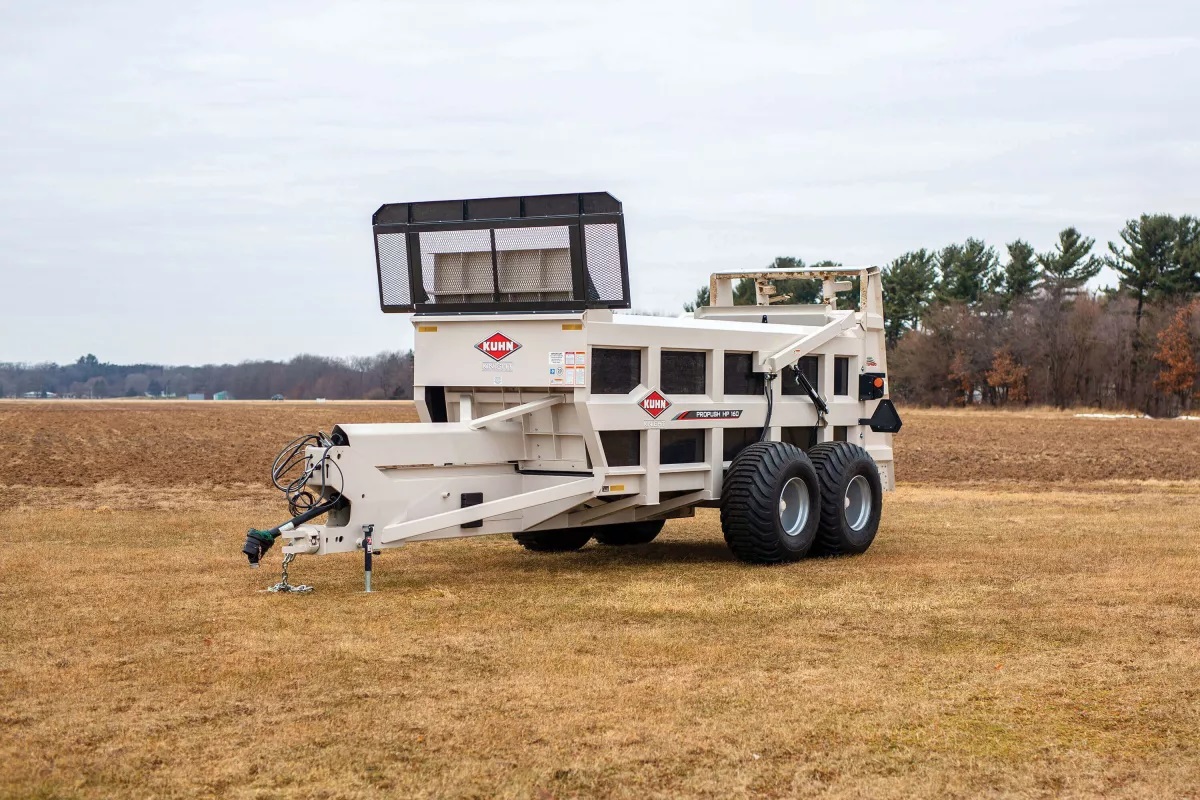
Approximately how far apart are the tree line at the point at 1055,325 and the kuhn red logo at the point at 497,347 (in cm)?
6719

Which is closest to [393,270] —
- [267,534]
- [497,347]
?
[497,347]

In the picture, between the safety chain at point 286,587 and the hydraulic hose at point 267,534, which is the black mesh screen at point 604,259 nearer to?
the hydraulic hose at point 267,534

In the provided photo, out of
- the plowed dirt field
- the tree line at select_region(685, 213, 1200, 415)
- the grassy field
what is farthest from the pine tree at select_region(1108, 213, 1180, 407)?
the grassy field

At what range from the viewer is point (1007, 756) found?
6.05m

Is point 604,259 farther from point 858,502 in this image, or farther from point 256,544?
point 858,502

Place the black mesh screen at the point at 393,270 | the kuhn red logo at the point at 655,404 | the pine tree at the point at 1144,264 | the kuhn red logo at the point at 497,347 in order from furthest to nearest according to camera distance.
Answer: the pine tree at the point at 1144,264
the black mesh screen at the point at 393,270
the kuhn red logo at the point at 655,404
the kuhn red logo at the point at 497,347

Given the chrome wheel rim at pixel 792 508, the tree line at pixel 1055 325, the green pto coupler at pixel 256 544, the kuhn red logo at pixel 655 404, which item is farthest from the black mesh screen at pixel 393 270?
the tree line at pixel 1055 325

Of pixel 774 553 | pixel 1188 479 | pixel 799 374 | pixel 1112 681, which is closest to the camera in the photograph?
pixel 1112 681

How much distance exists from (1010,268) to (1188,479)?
62021 millimetres

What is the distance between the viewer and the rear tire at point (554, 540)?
13.4 m

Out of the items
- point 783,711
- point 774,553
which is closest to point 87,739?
point 783,711

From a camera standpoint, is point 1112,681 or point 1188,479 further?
point 1188,479

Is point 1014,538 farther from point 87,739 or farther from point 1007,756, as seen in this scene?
point 87,739

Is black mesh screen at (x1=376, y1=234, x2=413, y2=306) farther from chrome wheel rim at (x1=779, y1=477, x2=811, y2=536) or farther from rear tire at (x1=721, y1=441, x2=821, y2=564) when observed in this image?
chrome wheel rim at (x1=779, y1=477, x2=811, y2=536)
